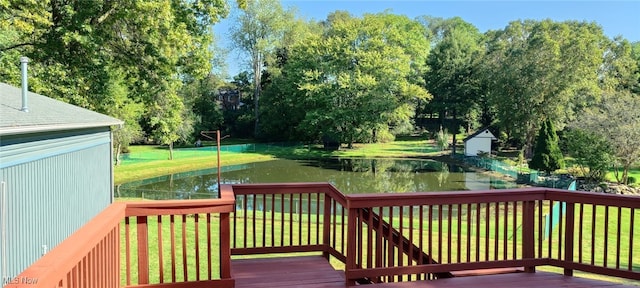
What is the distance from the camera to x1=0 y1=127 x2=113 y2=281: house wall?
4398 millimetres

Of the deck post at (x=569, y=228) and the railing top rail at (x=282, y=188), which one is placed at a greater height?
the railing top rail at (x=282, y=188)

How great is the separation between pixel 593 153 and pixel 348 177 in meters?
10.5

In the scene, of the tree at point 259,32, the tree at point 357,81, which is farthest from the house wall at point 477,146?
the tree at point 259,32

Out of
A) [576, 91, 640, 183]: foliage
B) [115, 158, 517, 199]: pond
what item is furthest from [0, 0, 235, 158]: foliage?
[576, 91, 640, 183]: foliage

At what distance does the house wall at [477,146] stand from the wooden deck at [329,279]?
24.7m

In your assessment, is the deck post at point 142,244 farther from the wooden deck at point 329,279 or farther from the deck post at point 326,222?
the deck post at point 326,222

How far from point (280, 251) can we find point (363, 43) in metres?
26.7

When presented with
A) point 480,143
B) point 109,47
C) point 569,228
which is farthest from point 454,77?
point 569,228

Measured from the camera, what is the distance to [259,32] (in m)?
35.3

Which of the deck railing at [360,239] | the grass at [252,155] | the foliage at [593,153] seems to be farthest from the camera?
the grass at [252,155]

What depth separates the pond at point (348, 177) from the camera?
1806 cm

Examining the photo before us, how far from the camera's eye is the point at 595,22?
28.2 meters

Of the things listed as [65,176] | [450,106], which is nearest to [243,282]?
Answer: [65,176]

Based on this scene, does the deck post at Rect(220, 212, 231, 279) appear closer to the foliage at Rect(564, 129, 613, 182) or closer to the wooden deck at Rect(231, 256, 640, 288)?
the wooden deck at Rect(231, 256, 640, 288)
